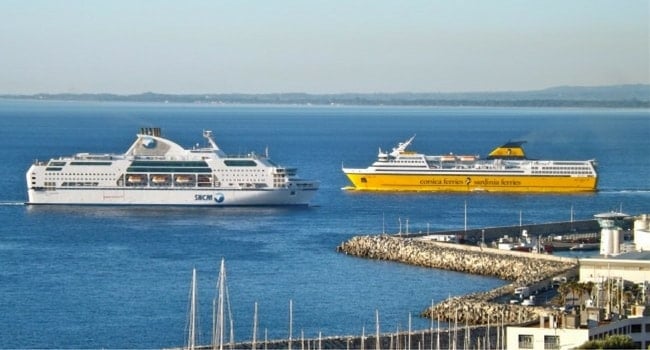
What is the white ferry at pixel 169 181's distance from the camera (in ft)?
200

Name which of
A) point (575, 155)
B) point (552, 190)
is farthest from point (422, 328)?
point (575, 155)

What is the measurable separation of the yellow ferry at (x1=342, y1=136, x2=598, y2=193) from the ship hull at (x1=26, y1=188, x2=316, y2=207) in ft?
23.9

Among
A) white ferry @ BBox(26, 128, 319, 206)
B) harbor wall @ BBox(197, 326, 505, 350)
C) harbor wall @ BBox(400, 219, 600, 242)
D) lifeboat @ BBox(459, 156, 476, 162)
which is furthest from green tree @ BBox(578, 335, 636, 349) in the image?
lifeboat @ BBox(459, 156, 476, 162)

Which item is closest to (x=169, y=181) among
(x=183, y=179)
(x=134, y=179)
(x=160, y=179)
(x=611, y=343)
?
(x=160, y=179)

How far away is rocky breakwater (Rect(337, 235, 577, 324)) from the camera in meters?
32.7

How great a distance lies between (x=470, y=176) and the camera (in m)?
67.9

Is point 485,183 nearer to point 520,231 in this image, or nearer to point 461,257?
point 520,231

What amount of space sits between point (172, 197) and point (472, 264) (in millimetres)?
21678

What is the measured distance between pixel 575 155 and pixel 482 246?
50.2 meters

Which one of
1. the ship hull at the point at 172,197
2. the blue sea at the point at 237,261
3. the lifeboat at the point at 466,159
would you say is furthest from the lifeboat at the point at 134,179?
the lifeboat at the point at 466,159

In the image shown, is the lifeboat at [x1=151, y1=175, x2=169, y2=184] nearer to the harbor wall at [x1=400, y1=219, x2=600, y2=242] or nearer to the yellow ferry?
the yellow ferry

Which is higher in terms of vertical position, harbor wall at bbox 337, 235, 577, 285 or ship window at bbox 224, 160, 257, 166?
A: ship window at bbox 224, 160, 257, 166

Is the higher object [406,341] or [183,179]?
[183,179]

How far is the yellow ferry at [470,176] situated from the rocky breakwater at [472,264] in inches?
858
